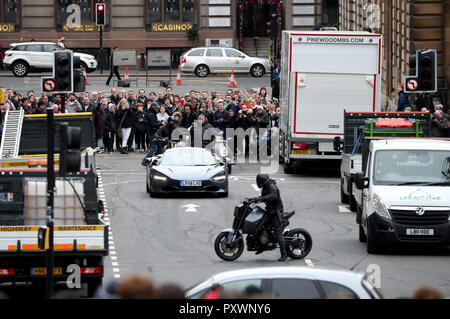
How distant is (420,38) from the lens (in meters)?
40.5

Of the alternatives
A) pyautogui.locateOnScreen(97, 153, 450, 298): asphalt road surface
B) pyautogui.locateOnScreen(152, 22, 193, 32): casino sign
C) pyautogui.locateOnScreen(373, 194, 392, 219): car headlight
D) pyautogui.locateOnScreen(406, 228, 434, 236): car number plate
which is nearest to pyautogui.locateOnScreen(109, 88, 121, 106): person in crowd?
pyautogui.locateOnScreen(97, 153, 450, 298): asphalt road surface

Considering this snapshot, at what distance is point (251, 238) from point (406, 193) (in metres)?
2.57

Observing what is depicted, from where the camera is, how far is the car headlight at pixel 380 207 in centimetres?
1938

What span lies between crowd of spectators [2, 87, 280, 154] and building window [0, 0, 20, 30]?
94.6 ft

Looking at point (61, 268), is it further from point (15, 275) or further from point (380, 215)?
point (380, 215)

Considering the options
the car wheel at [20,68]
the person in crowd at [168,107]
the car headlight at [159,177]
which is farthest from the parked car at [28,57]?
the car headlight at [159,177]

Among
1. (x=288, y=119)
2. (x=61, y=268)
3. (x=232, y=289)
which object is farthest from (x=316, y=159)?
(x=232, y=289)

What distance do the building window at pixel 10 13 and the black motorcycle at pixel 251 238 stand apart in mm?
47990

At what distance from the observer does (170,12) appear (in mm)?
65938

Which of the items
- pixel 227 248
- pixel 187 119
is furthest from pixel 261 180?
pixel 187 119

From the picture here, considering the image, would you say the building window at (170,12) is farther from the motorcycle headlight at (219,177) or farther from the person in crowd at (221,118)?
the motorcycle headlight at (219,177)

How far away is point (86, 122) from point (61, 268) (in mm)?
5825

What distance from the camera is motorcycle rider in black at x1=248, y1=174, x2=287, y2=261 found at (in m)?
18.8

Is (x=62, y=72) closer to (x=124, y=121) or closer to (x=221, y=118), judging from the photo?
(x=221, y=118)
